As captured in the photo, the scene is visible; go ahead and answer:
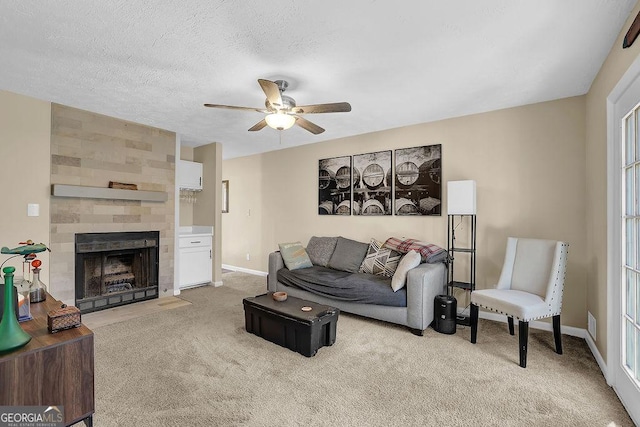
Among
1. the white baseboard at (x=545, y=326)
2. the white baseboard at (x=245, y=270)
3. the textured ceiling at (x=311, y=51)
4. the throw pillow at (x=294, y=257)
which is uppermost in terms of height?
the textured ceiling at (x=311, y=51)

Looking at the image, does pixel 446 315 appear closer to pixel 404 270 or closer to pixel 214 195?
pixel 404 270

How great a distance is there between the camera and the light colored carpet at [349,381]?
72.3 inches

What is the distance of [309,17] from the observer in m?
1.92

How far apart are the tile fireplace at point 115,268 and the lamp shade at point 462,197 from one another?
12.9 feet

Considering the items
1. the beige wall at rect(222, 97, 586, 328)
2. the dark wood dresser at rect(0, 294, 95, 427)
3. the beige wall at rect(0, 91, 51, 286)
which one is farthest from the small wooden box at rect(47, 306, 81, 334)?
the beige wall at rect(222, 97, 586, 328)

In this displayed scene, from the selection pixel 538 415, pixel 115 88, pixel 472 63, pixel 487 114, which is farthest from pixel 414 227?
pixel 115 88

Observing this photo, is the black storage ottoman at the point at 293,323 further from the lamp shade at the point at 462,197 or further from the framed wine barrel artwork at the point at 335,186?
the framed wine barrel artwork at the point at 335,186

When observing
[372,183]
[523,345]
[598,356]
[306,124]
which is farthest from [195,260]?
[598,356]

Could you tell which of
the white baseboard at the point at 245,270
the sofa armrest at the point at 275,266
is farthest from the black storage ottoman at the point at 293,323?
the white baseboard at the point at 245,270

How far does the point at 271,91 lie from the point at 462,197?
89.3 inches

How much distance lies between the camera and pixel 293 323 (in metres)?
2.65

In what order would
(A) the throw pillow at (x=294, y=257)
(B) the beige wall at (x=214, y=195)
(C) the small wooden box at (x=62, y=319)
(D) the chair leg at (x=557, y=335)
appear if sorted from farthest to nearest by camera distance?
1. (B) the beige wall at (x=214, y=195)
2. (A) the throw pillow at (x=294, y=257)
3. (D) the chair leg at (x=557, y=335)
4. (C) the small wooden box at (x=62, y=319)

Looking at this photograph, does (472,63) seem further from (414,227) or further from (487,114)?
(414,227)

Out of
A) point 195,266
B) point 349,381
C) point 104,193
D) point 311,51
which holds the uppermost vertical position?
point 311,51
